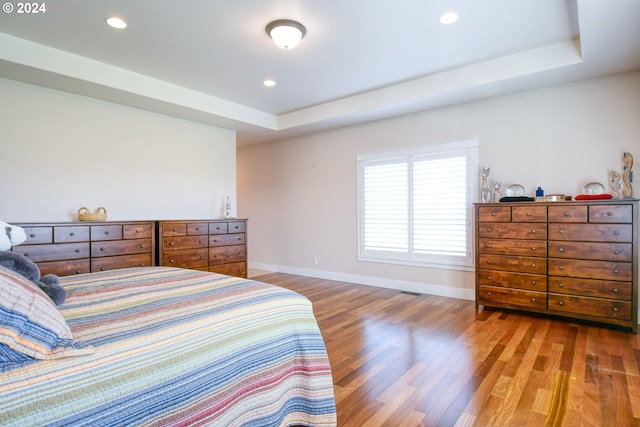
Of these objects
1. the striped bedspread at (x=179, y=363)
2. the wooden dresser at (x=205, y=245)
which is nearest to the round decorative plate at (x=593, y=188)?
the striped bedspread at (x=179, y=363)

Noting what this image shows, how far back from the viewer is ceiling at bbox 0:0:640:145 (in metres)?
2.63

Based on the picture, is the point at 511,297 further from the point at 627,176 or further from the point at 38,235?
the point at 38,235

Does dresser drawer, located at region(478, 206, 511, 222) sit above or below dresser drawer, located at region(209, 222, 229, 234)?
above

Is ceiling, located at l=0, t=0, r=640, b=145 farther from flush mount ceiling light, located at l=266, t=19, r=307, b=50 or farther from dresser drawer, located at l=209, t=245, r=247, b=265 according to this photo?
dresser drawer, located at l=209, t=245, r=247, b=265

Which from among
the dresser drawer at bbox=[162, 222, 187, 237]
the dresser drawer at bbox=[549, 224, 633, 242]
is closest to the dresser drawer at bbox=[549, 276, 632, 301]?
the dresser drawer at bbox=[549, 224, 633, 242]

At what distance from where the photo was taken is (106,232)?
143 inches

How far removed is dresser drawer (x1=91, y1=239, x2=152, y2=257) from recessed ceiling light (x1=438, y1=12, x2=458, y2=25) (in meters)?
3.80

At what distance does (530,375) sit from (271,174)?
515 centimetres

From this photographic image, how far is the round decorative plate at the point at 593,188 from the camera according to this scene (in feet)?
11.3

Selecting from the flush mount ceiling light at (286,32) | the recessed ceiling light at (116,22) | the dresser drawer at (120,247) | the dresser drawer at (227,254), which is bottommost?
the dresser drawer at (227,254)

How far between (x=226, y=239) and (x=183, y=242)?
630 mm

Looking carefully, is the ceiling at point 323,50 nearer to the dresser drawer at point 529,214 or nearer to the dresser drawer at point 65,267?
Result: the dresser drawer at point 529,214

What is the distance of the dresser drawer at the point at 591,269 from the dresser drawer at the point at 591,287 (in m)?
0.05

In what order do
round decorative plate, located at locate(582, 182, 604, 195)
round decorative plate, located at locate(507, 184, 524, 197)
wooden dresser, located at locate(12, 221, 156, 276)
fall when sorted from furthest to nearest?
round decorative plate, located at locate(507, 184, 524, 197), round decorative plate, located at locate(582, 182, 604, 195), wooden dresser, located at locate(12, 221, 156, 276)
